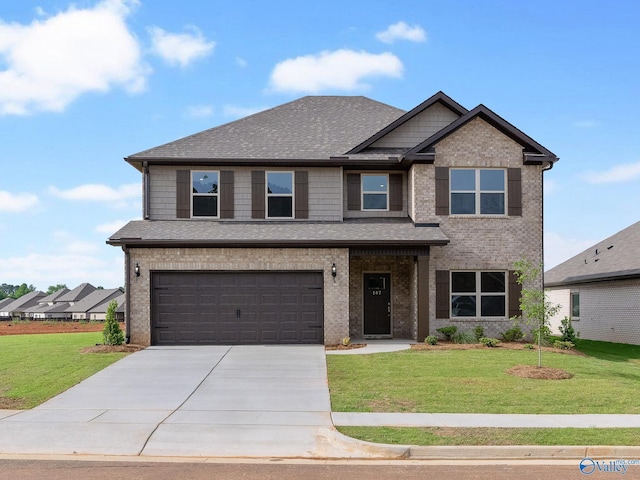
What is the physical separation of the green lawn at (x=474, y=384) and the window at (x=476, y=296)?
7.89ft

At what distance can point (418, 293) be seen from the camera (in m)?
19.4

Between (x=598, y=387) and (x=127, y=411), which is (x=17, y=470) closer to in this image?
(x=127, y=411)

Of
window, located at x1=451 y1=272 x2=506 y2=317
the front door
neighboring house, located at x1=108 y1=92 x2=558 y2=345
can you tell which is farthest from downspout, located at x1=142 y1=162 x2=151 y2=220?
window, located at x1=451 y1=272 x2=506 y2=317

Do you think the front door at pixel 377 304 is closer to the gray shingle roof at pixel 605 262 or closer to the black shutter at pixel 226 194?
the black shutter at pixel 226 194

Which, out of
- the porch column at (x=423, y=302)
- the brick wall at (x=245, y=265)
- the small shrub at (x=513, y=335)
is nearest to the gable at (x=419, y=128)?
the porch column at (x=423, y=302)

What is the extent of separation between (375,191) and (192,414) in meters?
12.6

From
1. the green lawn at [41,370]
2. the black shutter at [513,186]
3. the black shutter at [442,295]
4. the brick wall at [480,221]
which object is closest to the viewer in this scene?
the green lawn at [41,370]

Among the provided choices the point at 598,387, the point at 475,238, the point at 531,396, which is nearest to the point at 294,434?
the point at 531,396

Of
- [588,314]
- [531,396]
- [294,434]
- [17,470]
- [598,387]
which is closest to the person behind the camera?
[17,470]

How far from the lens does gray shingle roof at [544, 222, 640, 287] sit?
2355 centimetres

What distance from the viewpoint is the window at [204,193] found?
68.2 ft

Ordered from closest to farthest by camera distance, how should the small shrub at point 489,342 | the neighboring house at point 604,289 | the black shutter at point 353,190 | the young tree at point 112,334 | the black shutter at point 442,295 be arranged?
the young tree at point 112,334
the small shrub at point 489,342
the black shutter at point 442,295
the black shutter at point 353,190
the neighboring house at point 604,289

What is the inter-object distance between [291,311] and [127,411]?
861cm

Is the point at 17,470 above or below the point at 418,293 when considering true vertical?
below
